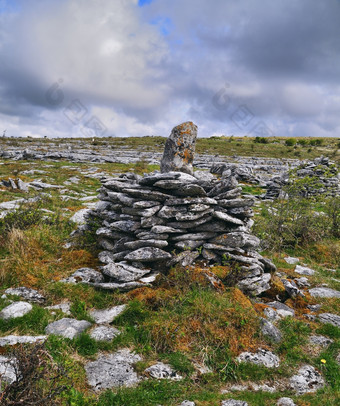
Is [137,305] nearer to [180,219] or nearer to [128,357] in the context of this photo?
[128,357]

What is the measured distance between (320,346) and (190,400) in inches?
145

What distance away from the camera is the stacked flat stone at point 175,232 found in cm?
842

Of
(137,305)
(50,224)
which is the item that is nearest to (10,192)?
(50,224)

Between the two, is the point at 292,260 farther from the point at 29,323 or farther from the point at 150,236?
the point at 29,323

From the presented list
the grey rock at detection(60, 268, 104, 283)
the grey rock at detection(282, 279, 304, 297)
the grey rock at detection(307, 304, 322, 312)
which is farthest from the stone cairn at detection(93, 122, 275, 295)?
the grey rock at detection(307, 304, 322, 312)

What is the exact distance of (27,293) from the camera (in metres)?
7.31

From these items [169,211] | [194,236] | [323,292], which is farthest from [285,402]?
[169,211]

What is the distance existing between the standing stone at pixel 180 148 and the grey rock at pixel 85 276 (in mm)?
5096

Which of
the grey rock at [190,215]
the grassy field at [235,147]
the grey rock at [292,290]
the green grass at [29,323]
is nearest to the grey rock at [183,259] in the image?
the grey rock at [190,215]

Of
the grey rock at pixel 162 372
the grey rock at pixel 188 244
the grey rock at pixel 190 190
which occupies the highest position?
the grey rock at pixel 190 190

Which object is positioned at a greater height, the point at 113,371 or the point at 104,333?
the point at 104,333

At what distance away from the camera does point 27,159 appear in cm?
4331

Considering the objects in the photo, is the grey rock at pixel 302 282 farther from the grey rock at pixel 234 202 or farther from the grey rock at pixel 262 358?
the grey rock at pixel 262 358

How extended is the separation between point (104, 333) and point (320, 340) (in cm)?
523
